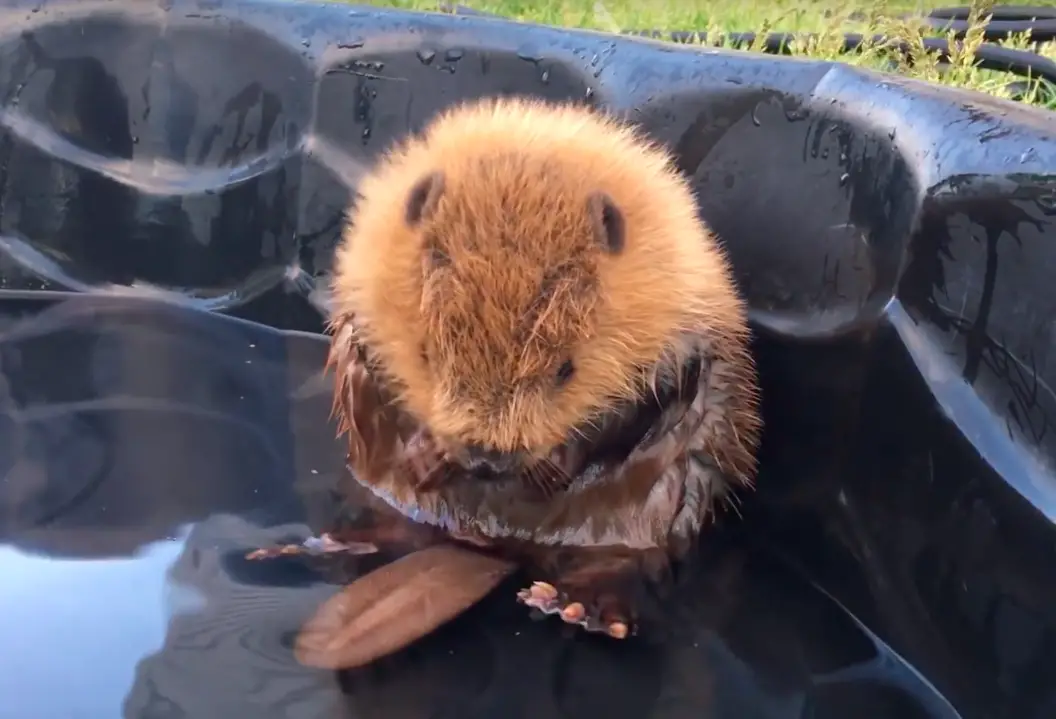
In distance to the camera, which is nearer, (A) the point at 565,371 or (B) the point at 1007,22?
(A) the point at 565,371

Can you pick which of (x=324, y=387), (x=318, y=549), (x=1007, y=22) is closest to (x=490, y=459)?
(x=318, y=549)

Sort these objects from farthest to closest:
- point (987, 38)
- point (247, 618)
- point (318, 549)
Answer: point (987, 38), point (318, 549), point (247, 618)

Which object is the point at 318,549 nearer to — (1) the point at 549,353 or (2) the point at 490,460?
(2) the point at 490,460

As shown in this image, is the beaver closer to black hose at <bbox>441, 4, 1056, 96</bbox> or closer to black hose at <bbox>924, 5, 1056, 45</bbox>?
black hose at <bbox>441, 4, 1056, 96</bbox>

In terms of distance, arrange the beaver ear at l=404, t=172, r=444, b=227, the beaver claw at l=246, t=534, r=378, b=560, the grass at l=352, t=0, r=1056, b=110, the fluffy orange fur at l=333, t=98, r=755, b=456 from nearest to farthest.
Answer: the fluffy orange fur at l=333, t=98, r=755, b=456 → the beaver ear at l=404, t=172, r=444, b=227 → the beaver claw at l=246, t=534, r=378, b=560 → the grass at l=352, t=0, r=1056, b=110

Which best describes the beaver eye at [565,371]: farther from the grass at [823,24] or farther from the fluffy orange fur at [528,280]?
the grass at [823,24]

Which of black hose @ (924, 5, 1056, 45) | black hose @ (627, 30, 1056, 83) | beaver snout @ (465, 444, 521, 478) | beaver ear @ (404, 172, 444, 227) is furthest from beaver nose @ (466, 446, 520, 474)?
black hose @ (924, 5, 1056, 45)

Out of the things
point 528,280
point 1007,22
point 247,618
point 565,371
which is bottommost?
point 247,618

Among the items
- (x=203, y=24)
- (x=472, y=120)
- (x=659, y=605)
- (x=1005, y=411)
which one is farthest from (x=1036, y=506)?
(x=203, y=24)
